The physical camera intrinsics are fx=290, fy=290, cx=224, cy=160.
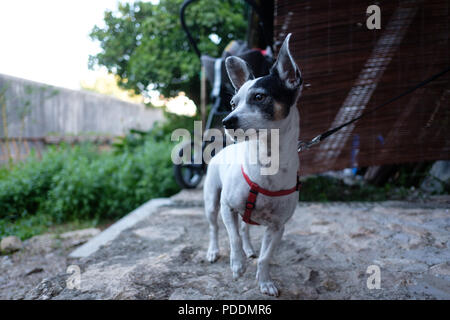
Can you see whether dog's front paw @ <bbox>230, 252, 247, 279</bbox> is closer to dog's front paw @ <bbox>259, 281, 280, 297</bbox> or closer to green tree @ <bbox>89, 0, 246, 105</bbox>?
dog's front paw @ <bbox>259, 281, 280, 297</bbox>

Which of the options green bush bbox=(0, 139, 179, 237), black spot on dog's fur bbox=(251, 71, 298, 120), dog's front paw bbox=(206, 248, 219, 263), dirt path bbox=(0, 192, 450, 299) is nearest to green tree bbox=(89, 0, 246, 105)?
green bush bbox=(0, 139, 179, 237)

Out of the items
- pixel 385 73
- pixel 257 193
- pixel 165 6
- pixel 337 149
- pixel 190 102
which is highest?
pixel 165 6

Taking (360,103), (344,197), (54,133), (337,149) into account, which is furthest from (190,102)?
(360,103)

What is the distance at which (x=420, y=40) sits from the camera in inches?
74.8

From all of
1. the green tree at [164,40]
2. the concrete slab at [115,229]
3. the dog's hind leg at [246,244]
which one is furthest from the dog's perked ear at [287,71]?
the green tree at [164,40]

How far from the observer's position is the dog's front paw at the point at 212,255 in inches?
81.5

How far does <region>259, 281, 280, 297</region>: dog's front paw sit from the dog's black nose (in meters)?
0.96

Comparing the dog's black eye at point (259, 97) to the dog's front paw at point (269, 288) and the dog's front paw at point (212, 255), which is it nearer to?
the dog's front paw at point (269, 288)

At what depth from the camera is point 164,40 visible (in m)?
6.46

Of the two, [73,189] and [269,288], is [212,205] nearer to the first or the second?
[269,288]

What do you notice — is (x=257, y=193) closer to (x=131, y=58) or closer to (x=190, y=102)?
(x=131, y=58)

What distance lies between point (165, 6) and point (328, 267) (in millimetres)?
5949

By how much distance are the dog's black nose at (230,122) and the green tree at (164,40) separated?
3.59m

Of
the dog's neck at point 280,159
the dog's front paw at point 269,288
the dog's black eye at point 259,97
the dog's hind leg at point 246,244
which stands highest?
the dog's black eye at point 259,97
